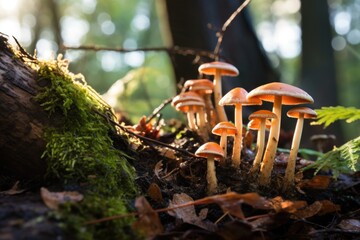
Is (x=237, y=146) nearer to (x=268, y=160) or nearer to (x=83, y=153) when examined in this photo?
(x=268, y=160)

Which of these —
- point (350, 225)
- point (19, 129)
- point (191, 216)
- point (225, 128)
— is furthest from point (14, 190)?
point (350, 225)

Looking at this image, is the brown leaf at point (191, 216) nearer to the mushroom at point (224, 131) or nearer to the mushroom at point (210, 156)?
the mushroom at point (210, 156)

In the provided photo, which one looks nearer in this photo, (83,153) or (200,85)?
(83,153)

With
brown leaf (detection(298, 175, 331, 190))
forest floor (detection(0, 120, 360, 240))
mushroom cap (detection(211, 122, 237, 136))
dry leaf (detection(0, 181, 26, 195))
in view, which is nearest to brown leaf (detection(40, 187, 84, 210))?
forest floor (detection(0, 120, 360, 240))

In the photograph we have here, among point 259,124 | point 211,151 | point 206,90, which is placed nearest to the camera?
point 211,151

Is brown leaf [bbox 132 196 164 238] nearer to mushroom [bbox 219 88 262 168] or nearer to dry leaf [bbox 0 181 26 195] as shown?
dry leaf [bbox 0 181 26 195]

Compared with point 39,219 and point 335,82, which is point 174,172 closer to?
point 39,219
